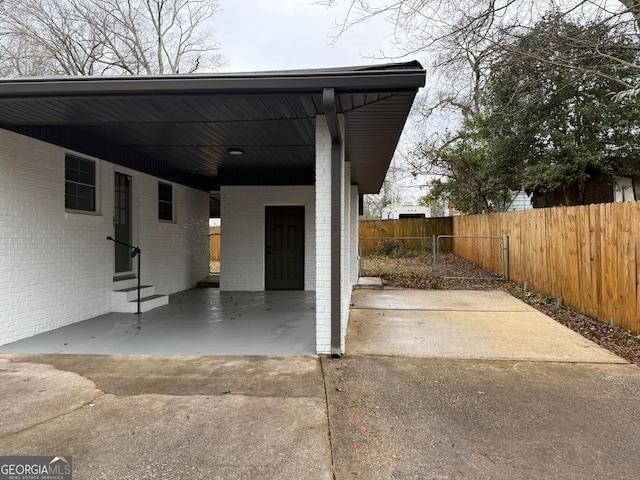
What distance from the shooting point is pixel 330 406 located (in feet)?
10.1

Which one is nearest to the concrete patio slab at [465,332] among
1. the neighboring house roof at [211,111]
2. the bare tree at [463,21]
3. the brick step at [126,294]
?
the neighboring house roof at [211,111]

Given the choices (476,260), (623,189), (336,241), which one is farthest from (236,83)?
(623,189)

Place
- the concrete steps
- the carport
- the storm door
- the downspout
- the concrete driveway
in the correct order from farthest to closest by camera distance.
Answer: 1. the storm door
2. the concrete steps
3. the downspout
4. the carport
5. the concrete driveway

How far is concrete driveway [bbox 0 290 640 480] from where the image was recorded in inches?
91.8

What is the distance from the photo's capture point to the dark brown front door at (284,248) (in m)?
9.20

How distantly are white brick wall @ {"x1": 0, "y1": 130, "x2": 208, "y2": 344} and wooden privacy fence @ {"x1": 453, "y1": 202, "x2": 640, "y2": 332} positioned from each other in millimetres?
7512

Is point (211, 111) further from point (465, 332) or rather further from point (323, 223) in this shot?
point (465, 332)

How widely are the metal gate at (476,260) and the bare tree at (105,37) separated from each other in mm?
14266

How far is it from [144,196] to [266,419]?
19.5 feet

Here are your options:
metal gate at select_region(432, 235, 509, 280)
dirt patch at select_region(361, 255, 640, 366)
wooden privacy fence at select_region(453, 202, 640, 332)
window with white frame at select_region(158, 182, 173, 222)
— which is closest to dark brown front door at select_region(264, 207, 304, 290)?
window with white frame at select_region(158, 182, 173, 222)

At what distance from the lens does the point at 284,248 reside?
30.3ft

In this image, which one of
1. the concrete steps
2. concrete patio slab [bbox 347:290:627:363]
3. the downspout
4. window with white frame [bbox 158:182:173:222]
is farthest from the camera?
window with white frame [bbox 158:182:173:222]

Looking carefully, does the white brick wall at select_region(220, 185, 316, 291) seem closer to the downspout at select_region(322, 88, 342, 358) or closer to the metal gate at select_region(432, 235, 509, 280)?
the metal gate at select_region(432, 235, 509, 280)

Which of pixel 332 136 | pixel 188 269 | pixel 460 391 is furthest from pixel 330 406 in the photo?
pixel 188 269
